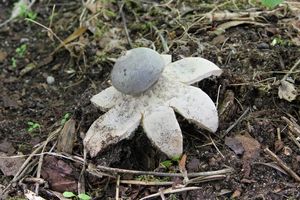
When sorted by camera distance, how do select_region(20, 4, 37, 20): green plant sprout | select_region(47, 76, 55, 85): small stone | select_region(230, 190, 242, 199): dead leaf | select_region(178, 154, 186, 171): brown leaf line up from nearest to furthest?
select_region(230, 190, 242, 199): dead leaf → select_region(178, 154, 186, 171): brown leaf → select_region(47, 76, 55, 85): small stone → select_region(20, 4, 37, 20): green plant sprout

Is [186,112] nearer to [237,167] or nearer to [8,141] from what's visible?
[237,167]

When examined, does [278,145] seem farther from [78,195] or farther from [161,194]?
[78,195]

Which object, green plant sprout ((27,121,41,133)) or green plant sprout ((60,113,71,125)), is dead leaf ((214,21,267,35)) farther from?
green plant sprout ((27,121,41,133))

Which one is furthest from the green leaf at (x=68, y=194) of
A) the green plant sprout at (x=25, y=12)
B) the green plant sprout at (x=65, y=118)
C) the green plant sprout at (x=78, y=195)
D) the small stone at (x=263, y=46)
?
the green plant sprout at (x=25, y=12)

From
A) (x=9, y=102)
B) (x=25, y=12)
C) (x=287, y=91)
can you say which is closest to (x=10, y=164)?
(x=9, y=102)

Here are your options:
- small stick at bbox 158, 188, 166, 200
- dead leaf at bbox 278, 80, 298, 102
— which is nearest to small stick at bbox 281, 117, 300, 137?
dead leaf at bbox 278, 80, 298, 102

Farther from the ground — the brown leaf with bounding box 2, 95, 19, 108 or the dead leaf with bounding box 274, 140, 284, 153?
the brown leaf with bounding box 2, 95, 19, 108

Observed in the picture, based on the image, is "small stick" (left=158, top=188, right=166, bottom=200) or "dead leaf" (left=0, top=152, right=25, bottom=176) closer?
"small stick" (left=158, top=188, right=166, bottom=200)
